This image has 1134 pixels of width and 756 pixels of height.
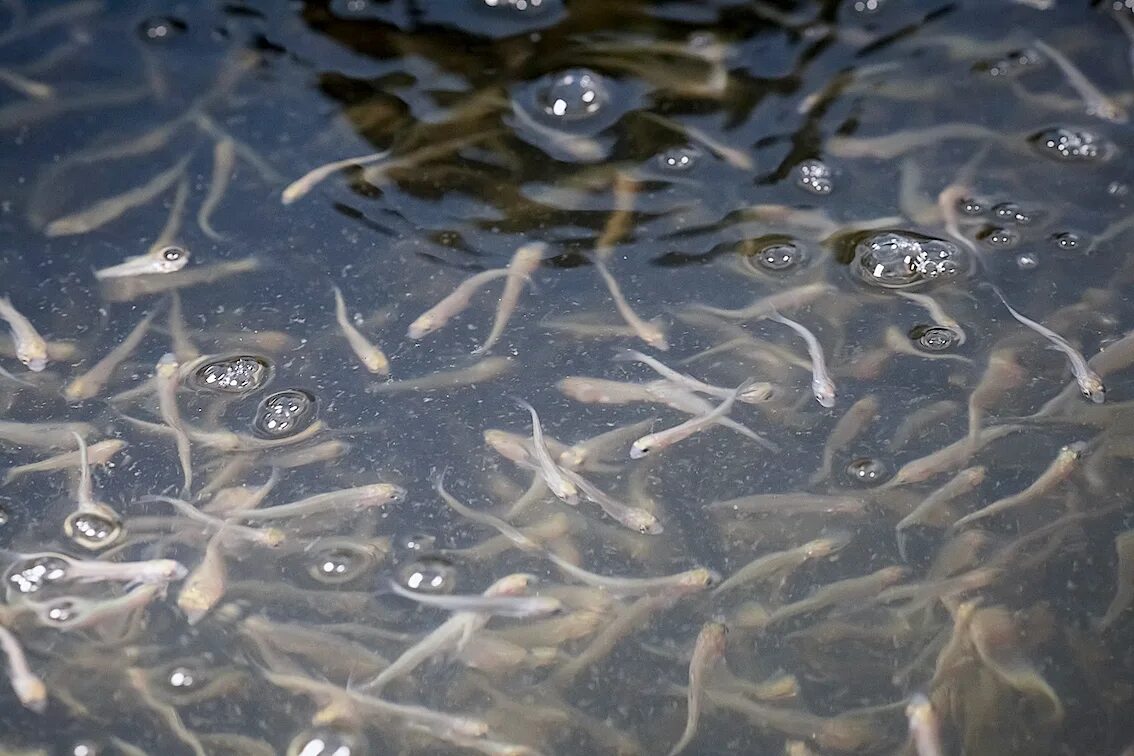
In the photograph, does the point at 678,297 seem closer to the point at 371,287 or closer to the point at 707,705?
the point at 371,287

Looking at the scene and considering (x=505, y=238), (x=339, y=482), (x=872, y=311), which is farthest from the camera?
(x=505, y=238)

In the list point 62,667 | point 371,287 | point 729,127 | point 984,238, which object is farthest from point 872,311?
point 62,667

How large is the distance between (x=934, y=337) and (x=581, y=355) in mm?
828

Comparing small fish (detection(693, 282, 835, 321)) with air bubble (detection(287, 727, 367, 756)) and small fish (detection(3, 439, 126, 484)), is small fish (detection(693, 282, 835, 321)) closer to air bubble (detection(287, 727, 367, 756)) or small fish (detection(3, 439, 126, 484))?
air bubble (detection(287, 727, 367, 756))

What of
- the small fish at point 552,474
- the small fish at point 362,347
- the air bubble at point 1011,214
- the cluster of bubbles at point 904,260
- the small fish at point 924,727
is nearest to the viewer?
the small fish at point 924,727

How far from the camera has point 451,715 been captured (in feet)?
7.01

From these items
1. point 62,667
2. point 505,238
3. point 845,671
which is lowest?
point 62,667

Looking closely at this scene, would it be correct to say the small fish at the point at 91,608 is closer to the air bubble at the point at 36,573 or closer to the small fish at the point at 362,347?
the air bubble at the point at 36,573

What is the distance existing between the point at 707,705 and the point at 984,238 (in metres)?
1.43

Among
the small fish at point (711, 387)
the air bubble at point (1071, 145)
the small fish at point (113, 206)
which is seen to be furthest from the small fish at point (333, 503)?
the air bubble at point (1071, 145)

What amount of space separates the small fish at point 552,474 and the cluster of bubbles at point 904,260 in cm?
93

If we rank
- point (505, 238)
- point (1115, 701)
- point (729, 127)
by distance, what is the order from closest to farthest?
point (1115, 701) < point (505, 238) < point (729, 127)

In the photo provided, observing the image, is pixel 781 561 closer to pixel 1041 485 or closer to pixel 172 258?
pixel 1041 485

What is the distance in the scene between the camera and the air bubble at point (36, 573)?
90.4 inches
